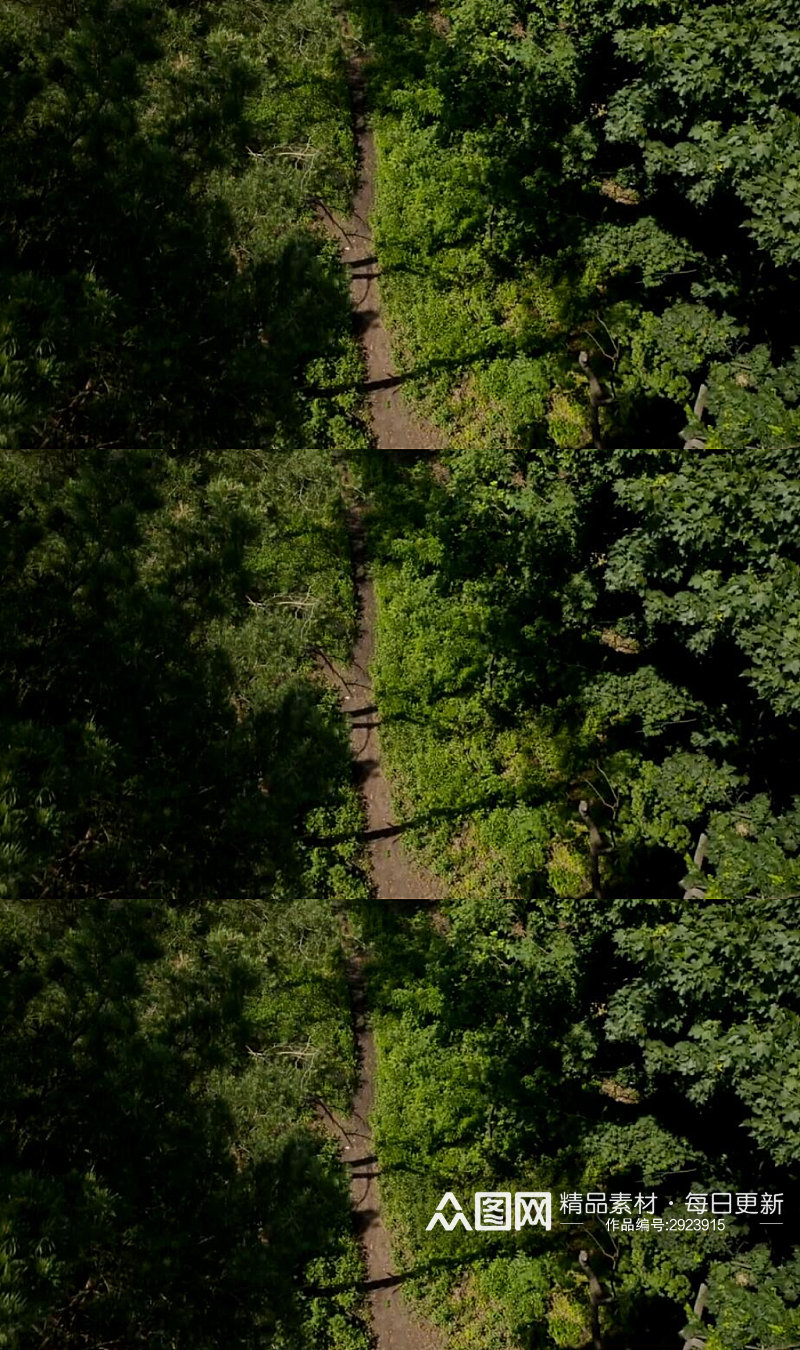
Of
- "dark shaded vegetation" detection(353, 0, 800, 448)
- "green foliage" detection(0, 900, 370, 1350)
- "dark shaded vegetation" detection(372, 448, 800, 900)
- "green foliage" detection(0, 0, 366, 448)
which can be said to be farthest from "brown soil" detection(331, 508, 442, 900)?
"dark shaded vegetation" detection(353, 0, 800, 448)

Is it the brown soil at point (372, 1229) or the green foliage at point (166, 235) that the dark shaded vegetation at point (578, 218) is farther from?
the brown soil at point (372, 1229)

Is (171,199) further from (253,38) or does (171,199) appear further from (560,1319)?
(560,1319)

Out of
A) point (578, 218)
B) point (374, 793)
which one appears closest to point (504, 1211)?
point (374, 793)

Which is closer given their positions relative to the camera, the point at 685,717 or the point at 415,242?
the point at 685,717

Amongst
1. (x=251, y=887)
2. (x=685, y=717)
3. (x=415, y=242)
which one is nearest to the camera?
(x=685, y=717)

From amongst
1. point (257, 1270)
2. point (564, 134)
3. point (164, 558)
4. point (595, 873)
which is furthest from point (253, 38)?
point (257, 1270)

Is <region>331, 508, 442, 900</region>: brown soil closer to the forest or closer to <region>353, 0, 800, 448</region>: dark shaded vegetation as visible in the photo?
the forest
